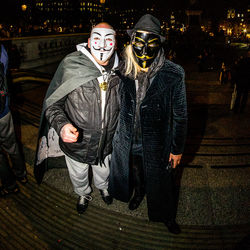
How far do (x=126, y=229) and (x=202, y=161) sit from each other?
2.01m

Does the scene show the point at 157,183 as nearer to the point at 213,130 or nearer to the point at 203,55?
the point at 213,130

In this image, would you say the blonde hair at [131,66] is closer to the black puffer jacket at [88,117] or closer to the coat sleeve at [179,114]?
the black puffer jacket at [88,117]

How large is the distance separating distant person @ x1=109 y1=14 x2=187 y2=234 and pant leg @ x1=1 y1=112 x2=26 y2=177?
1.50 m

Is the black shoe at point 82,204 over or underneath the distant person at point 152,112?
underneath

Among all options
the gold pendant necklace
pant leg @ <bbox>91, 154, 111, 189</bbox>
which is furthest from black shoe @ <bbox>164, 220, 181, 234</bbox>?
the gold pendant necklace

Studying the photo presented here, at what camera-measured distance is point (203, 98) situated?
7672 mm

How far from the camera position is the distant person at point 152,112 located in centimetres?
206

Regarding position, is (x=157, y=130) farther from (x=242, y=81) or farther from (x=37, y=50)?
(x=37, y=50)

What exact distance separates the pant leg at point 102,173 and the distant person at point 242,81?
4964 millimetres

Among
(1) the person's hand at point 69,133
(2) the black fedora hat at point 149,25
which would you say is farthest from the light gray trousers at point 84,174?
(2) the black fedora hat at point 149,25

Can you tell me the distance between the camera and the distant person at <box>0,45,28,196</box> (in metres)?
2.54

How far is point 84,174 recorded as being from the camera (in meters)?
2.68

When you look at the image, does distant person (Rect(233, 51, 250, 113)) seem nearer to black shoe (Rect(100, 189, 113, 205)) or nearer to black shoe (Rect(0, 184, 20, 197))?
black shoe (Rect(100, 189, 113, 205))

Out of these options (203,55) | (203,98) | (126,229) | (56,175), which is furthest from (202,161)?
(203,55)
